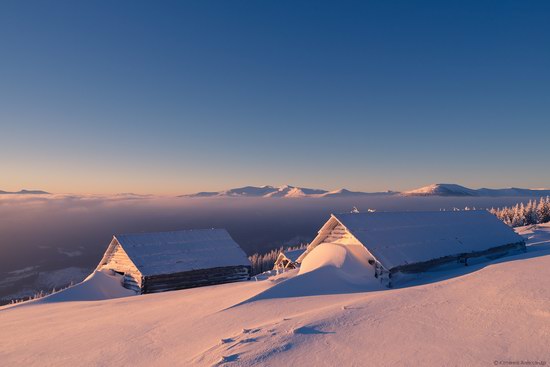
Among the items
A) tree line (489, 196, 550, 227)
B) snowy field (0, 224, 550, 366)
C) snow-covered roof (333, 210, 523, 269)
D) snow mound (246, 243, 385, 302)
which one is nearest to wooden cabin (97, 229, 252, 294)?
snowy field (0, 224, 550, 366)

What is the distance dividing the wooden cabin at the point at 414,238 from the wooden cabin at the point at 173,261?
8.99 meters

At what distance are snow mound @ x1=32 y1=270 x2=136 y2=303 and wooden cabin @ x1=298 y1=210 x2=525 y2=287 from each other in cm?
1594

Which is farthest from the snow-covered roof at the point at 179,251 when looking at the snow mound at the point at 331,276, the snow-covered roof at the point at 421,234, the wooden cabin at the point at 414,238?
the snow-covered roof at the point at 421,234

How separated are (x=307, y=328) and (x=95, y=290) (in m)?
22.4

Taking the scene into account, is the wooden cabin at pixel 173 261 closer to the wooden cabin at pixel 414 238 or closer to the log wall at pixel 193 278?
the log wall at pixel 193 278

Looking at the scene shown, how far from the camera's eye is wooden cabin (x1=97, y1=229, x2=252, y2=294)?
27734 mm

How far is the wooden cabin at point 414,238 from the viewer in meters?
21.1

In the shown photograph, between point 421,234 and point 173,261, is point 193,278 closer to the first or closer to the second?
point 173,261

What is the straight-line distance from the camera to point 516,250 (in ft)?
100

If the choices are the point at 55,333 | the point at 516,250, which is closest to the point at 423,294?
the point at 55,333

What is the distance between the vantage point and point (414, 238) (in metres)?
24.3

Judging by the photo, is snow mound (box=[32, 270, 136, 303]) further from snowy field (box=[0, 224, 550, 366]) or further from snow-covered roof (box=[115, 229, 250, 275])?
snowy field (box=[0, 224, 550, 366])

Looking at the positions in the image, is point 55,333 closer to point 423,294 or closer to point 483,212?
point 423,294

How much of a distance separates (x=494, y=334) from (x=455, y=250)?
19003 mm
